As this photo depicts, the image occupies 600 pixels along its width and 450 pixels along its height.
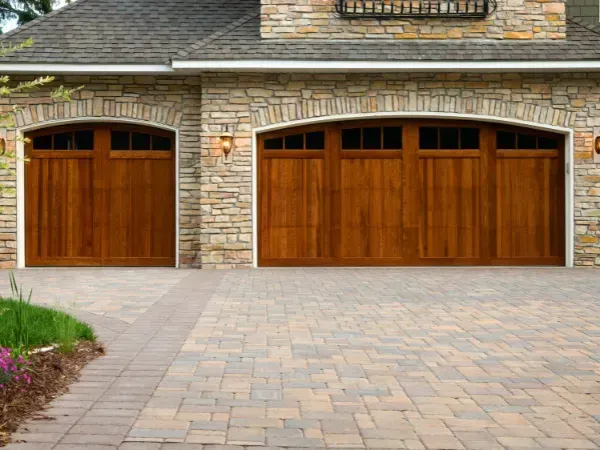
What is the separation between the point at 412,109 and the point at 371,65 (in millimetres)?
1228

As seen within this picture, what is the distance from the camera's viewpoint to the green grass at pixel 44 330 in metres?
5.42

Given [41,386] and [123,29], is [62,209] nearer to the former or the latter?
[123,29]

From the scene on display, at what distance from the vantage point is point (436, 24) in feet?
45.6

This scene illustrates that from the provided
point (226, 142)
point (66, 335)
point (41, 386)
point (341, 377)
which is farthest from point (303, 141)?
point (41, 386)

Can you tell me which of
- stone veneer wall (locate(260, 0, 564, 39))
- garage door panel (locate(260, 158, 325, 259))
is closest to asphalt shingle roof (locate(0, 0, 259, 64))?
stone veneer wall (locate(260, 0, 564, 39))

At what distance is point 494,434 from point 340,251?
34.1 feet

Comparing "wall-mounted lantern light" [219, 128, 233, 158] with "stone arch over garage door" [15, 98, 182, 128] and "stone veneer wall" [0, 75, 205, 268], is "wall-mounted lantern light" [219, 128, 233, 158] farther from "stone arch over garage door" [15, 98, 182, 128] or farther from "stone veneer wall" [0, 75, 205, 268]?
"stone arch over garage door" [15, 98, 182, 128]

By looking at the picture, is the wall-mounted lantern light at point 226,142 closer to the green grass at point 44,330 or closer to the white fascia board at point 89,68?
the white fascia board at point 89,68

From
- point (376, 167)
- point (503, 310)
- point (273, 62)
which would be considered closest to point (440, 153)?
point (376, 167)

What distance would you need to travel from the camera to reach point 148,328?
685 cm

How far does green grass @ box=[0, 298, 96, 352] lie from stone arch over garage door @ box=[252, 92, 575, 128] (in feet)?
26.2

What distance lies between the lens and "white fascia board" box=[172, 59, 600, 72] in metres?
13.1

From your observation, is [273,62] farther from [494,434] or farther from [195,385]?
[494,434]

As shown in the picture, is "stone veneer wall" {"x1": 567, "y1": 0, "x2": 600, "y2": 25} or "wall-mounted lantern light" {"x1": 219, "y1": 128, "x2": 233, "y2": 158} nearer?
"wall-mounted lantern light" {"x1": 219, "y1": 128, "x2": 233, "y2": 158}
